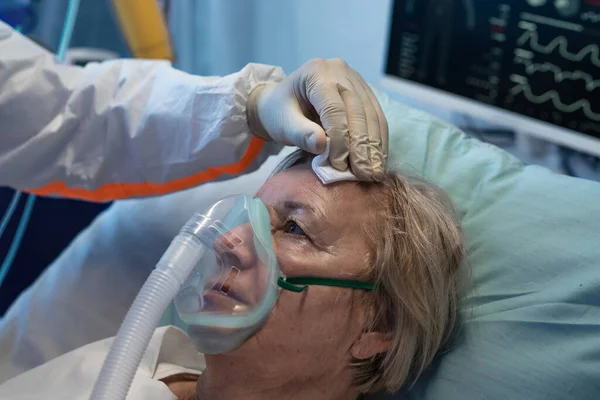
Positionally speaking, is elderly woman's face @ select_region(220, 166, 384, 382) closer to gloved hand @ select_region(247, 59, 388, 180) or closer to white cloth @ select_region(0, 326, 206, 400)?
gloved hand @ select_region(247, 59, 388, 180)

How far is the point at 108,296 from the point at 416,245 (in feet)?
2.91

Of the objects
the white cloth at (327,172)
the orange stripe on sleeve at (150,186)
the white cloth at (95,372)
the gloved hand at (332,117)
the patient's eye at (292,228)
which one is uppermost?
the gloved hand at (332,117)

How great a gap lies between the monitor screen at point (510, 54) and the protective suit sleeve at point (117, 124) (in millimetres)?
678

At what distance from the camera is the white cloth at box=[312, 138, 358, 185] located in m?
1.16

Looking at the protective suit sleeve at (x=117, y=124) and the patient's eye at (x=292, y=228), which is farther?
the protective suit sleeve at (x=117, y=124)

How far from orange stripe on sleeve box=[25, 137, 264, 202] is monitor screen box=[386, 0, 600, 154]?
2.50ft

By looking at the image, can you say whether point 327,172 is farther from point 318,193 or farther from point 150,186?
point 150,186

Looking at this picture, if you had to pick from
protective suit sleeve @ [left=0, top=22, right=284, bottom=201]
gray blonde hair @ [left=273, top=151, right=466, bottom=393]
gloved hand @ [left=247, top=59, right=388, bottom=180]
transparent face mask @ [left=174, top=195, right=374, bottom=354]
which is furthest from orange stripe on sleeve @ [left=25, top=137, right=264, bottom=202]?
transparent face mask @ [left=174, top=195, right=374, bottom=354]

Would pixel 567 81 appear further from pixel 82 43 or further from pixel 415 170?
pixel 82 43

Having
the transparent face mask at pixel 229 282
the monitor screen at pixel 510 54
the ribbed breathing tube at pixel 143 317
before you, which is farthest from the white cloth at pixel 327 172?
the monitor screen at pixel 510 54

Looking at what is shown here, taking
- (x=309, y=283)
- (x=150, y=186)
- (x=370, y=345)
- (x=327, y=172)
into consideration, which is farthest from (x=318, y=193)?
(x=150, y=186)

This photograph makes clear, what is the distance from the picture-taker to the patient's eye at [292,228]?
3.82 ft

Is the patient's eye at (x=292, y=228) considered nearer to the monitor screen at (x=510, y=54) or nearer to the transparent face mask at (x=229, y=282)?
the transparent face mask at (x=229, y=282)

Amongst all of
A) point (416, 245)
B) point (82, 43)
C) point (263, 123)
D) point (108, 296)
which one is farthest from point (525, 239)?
point (82, 43)
